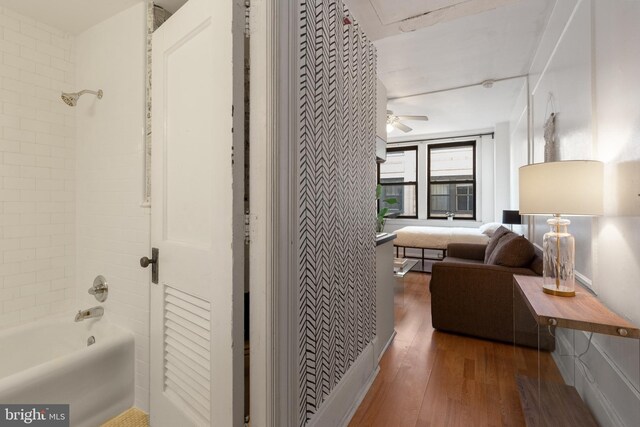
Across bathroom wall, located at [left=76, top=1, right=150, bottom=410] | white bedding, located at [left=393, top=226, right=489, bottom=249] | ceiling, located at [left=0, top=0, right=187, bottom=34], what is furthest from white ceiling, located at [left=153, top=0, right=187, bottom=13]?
white bedding, located at [left=393, top=226, right=489, bottom=249]

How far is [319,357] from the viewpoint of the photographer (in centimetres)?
133

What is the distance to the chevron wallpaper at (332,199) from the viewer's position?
1.21 metres

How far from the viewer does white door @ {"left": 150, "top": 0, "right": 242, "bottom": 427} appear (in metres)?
1.01

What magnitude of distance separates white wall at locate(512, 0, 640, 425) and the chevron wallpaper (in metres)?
1.20

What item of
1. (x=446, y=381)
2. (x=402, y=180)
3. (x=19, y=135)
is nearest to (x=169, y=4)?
(x=19, y=135)

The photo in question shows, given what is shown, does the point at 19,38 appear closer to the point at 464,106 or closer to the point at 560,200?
the point at 560,200

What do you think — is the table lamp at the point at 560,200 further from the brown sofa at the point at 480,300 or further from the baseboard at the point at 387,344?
the baseboard at the point at 387,344

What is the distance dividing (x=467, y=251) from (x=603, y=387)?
8.12 ft

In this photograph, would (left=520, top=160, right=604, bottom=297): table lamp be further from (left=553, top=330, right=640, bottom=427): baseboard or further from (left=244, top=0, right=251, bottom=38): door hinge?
(left=244, top=0, right=251, bottom=38): door hinge

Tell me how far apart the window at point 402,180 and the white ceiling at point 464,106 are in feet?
3.38

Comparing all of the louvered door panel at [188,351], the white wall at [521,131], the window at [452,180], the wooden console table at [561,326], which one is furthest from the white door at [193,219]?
the window at [452,180]

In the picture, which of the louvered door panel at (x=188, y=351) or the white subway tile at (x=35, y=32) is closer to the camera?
the louvered door panel at (x=188, y=351)

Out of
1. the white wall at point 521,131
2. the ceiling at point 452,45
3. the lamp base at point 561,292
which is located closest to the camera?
the lamp base at point 561,292

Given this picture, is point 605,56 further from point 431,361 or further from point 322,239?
point 431,361
